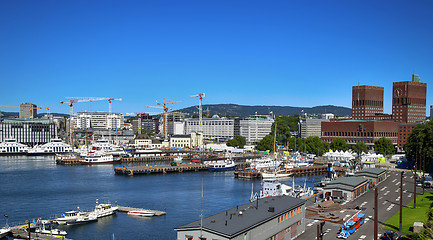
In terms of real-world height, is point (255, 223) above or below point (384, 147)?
above

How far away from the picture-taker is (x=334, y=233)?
2152 cm

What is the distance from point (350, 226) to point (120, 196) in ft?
82.6

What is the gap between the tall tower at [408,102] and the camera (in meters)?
101

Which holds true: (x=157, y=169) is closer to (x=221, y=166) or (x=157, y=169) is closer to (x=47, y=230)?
(x=221, y=166)

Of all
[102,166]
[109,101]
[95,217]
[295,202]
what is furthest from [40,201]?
[109,101]

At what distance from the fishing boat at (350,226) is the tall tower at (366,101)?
306ft

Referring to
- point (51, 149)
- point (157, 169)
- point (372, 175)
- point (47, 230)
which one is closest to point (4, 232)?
point (47, 230)

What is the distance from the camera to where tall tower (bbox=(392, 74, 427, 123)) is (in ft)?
333

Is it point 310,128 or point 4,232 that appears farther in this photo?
point 310,128

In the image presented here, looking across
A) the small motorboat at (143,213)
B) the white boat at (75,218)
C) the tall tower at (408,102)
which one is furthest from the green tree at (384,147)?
the white boat at (75,218)

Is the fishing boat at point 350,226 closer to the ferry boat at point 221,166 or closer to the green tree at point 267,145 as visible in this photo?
the ferry boat at point 221,166

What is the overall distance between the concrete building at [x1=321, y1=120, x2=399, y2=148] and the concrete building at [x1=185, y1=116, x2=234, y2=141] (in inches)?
1622

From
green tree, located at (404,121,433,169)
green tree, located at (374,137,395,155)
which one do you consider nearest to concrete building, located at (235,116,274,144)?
green tree, located at (374,137,395,155)

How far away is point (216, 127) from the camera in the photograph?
137 meters
